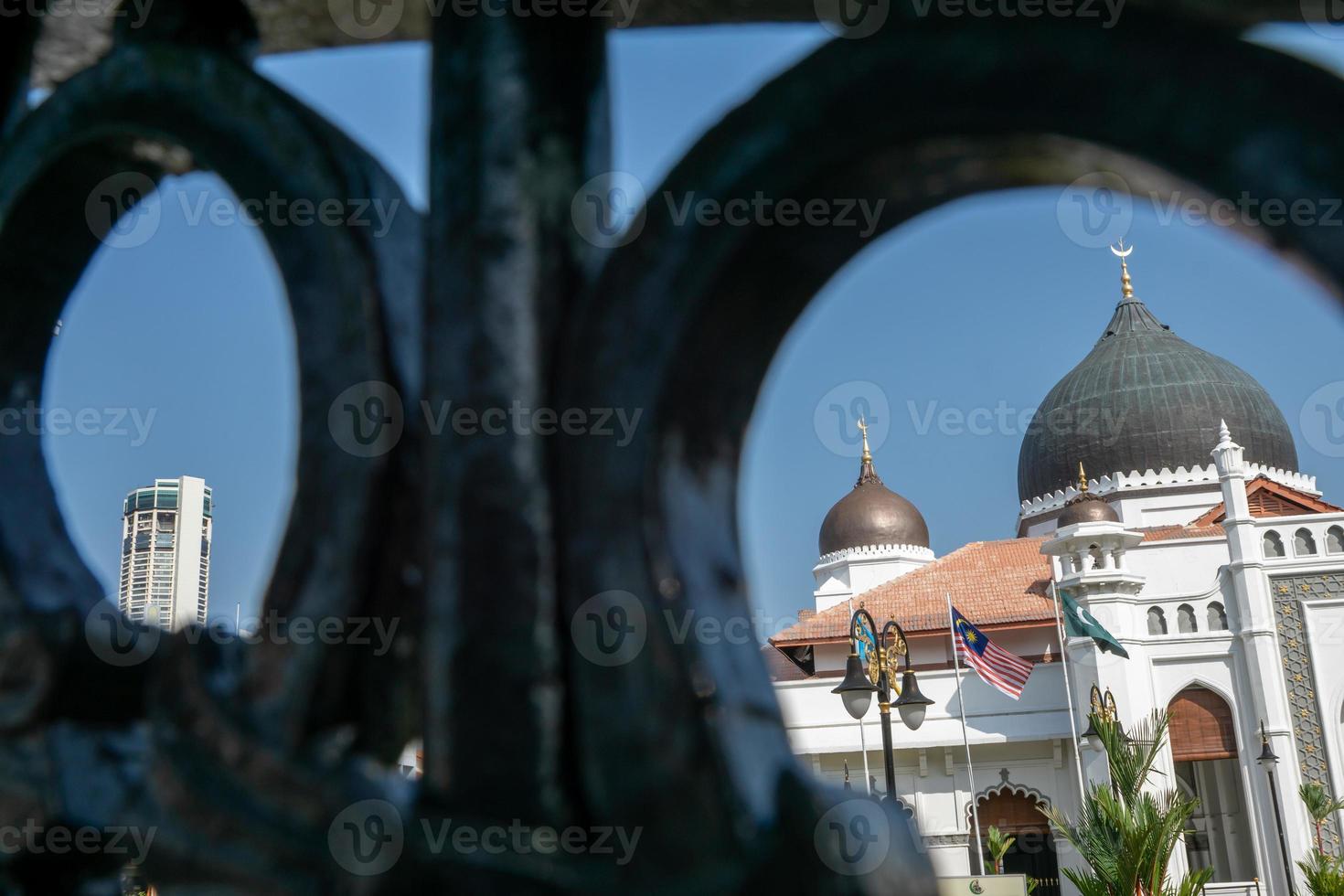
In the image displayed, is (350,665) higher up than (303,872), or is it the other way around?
(350,665)

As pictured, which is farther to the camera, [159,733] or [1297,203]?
[159,733]

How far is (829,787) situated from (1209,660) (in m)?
23.7

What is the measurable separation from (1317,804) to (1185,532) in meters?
7.34

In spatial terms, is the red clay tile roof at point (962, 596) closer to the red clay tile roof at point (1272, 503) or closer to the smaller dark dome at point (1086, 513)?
the smaller dark dome at point (1086, 513)

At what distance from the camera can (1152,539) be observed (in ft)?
78.8

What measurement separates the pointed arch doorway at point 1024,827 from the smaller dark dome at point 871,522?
1031 cm

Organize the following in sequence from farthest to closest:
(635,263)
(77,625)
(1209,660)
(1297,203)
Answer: (1209,660)
(77,625)
(635,263)
(1297,203)

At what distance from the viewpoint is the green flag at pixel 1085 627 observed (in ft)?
65.3

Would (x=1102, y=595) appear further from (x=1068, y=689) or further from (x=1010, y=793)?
(x=1010, y=793)

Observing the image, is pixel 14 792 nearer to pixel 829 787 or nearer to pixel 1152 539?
pixel 829 787

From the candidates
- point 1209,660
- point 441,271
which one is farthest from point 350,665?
point 1209,660

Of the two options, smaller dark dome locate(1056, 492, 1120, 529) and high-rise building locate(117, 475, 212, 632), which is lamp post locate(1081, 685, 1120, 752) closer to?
smaller dark dome locate(1056, 492, 1120, 529)

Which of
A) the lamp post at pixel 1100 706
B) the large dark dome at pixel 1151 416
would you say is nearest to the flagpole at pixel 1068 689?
the lamp post at pixel 1100 706

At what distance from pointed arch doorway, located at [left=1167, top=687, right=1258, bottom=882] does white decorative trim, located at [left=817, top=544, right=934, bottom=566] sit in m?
9.28
